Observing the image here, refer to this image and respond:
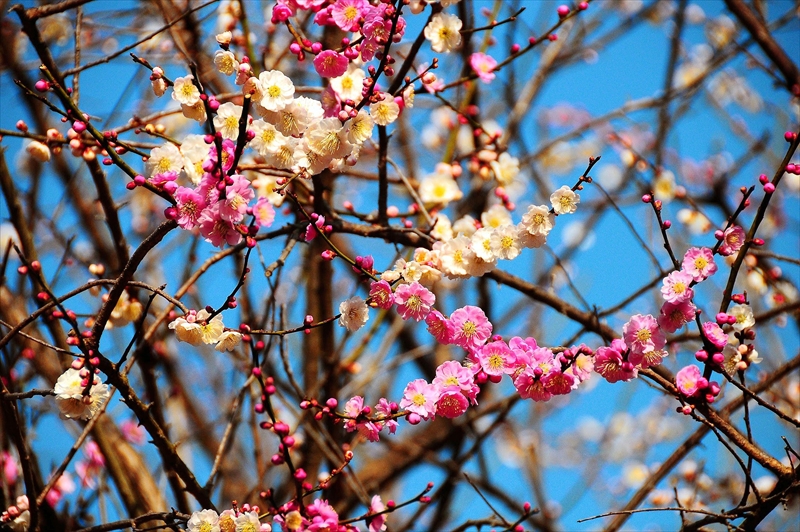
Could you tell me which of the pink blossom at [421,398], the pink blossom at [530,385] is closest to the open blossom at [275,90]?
the pink blossom at [421,398]

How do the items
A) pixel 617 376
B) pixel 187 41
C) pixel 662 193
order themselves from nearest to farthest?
pixel 617 376 < pixel 187 41 < pixel 662 193

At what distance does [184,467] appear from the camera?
6.01ft

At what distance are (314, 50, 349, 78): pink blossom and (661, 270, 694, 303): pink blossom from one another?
3.24 ft

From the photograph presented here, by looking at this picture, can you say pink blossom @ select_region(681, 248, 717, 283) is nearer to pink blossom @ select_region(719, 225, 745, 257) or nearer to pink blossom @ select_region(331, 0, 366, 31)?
pink blossom @ select_region(719, 225, 745, 257)

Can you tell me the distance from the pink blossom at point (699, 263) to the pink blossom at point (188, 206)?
115 centimetres

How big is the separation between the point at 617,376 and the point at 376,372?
1852 mm

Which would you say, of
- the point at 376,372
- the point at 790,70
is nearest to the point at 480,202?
the point at 376,372

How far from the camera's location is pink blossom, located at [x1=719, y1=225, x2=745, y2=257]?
1.79 meters

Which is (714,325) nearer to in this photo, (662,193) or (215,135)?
(215,135)

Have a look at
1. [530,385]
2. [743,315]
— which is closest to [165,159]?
[530,385]

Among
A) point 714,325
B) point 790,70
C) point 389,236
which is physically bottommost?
point 714,325

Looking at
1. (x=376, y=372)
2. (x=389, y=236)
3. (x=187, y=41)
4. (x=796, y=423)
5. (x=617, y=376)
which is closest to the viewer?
(x=796, y=423)

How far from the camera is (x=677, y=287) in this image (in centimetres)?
175

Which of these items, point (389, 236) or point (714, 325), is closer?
point (714, 325)
